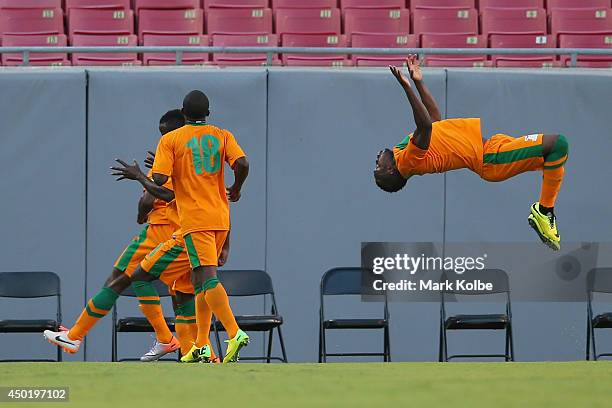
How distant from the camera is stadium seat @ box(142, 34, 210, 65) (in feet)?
40.8

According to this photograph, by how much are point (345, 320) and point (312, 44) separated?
3.94 m

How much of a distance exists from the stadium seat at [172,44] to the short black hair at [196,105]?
12.6 feet

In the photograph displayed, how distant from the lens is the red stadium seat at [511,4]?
13.7m

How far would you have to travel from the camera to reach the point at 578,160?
36.2 ft

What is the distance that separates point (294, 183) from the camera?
10.9m

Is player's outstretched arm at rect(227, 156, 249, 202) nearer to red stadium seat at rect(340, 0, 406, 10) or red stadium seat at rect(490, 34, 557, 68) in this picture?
red stadium seat at rect(490, 34, 557, 68)

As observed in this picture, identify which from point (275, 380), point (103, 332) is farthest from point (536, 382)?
point (103, 332)

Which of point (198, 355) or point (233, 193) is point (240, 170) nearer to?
point (233, 193)

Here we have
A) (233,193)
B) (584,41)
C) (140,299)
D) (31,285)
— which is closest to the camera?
(233,193)

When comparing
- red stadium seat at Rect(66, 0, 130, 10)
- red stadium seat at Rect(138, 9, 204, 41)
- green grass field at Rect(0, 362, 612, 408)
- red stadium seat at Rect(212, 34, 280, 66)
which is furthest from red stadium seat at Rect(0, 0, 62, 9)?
green grass field at Rect(0, 362, 612, 408)

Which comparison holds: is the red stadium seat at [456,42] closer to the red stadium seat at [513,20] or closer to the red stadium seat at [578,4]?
the red stadium seat at [513,20]

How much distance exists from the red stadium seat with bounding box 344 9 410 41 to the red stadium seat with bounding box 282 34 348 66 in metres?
0.36

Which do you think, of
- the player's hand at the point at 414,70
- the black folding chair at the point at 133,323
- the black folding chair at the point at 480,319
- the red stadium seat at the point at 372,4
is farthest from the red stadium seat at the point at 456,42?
the player's hand at the point at 414,70

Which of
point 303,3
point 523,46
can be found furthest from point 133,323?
point 523,46
